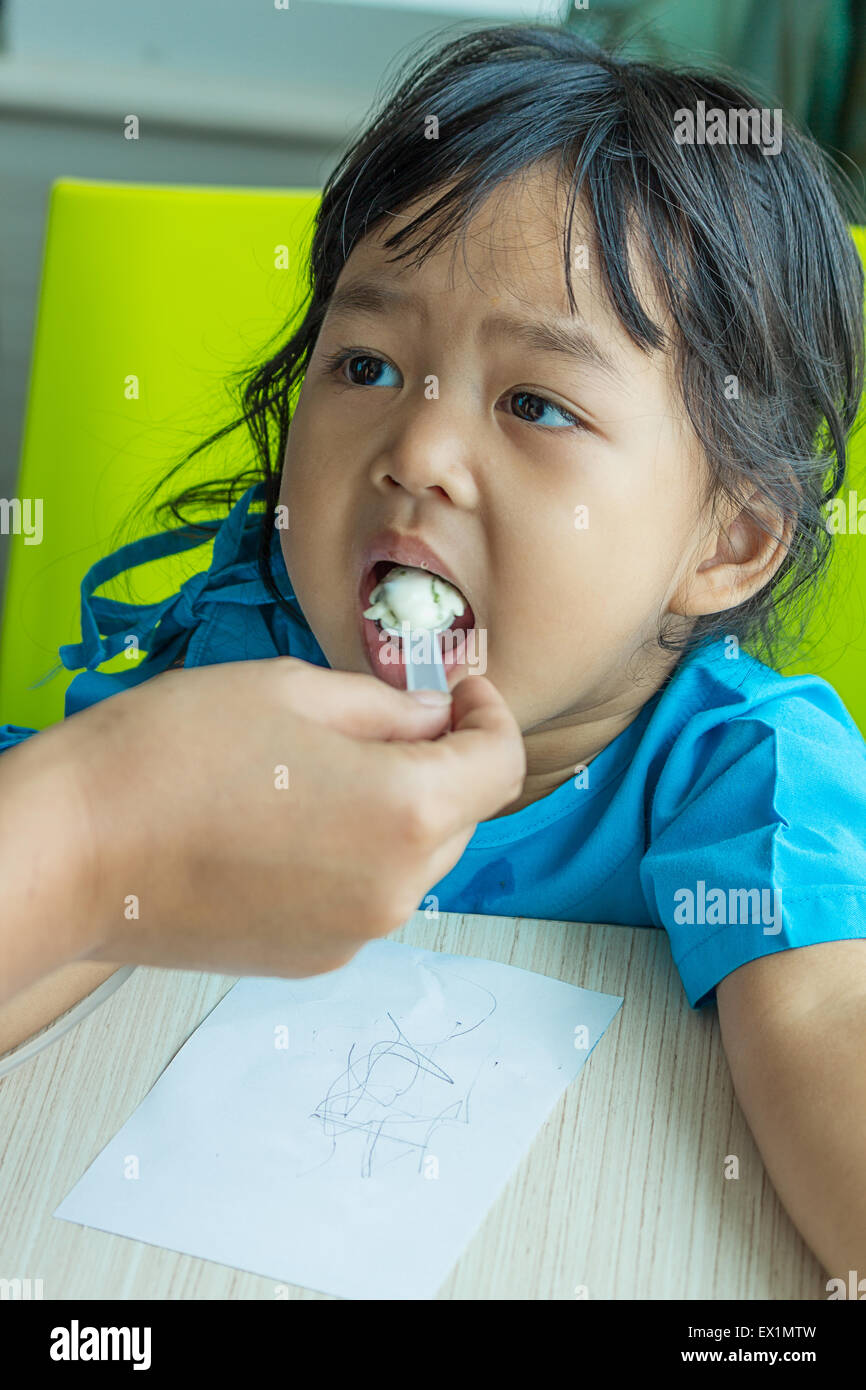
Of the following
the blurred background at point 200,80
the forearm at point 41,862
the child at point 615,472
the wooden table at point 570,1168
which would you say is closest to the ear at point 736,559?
the child at point 615,472

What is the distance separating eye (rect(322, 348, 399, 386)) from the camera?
0.71 meters

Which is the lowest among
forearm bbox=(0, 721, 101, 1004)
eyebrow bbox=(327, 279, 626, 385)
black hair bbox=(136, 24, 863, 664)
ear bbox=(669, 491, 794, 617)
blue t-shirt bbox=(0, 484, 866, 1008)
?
forearm bbox=(0, 721, 101, 1004)

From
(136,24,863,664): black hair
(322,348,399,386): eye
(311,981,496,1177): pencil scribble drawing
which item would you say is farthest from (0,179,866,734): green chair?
(311,981,496,1177): pencil scribble drawing

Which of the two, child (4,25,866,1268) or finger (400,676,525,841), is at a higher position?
child (4,25,866,1268)

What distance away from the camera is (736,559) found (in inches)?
31.9

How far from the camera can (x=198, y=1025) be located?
0.59 meters

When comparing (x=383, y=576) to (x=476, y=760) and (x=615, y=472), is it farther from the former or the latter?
(x=476, y=760)

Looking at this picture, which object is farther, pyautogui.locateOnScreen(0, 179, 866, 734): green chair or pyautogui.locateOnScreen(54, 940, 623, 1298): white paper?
pyautogui.locateOnScreen(0, 179, 866, 734): green chair

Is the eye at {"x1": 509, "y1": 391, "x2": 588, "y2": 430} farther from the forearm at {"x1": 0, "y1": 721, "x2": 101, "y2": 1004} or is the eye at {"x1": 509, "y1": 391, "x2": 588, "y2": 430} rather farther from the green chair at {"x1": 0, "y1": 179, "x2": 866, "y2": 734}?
the green chair at {"x1": 0, "y1": 179, "x2": 866, "y2": 734}

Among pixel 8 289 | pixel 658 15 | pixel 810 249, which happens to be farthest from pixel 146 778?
pixel 8 289

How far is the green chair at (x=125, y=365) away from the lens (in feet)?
3.60

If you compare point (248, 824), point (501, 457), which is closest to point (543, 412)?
point (501, 457)

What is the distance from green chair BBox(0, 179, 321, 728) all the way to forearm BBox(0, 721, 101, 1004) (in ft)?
2.32

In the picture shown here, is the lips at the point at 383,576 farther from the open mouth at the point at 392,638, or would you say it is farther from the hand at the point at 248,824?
the hand at the point at 248,824
